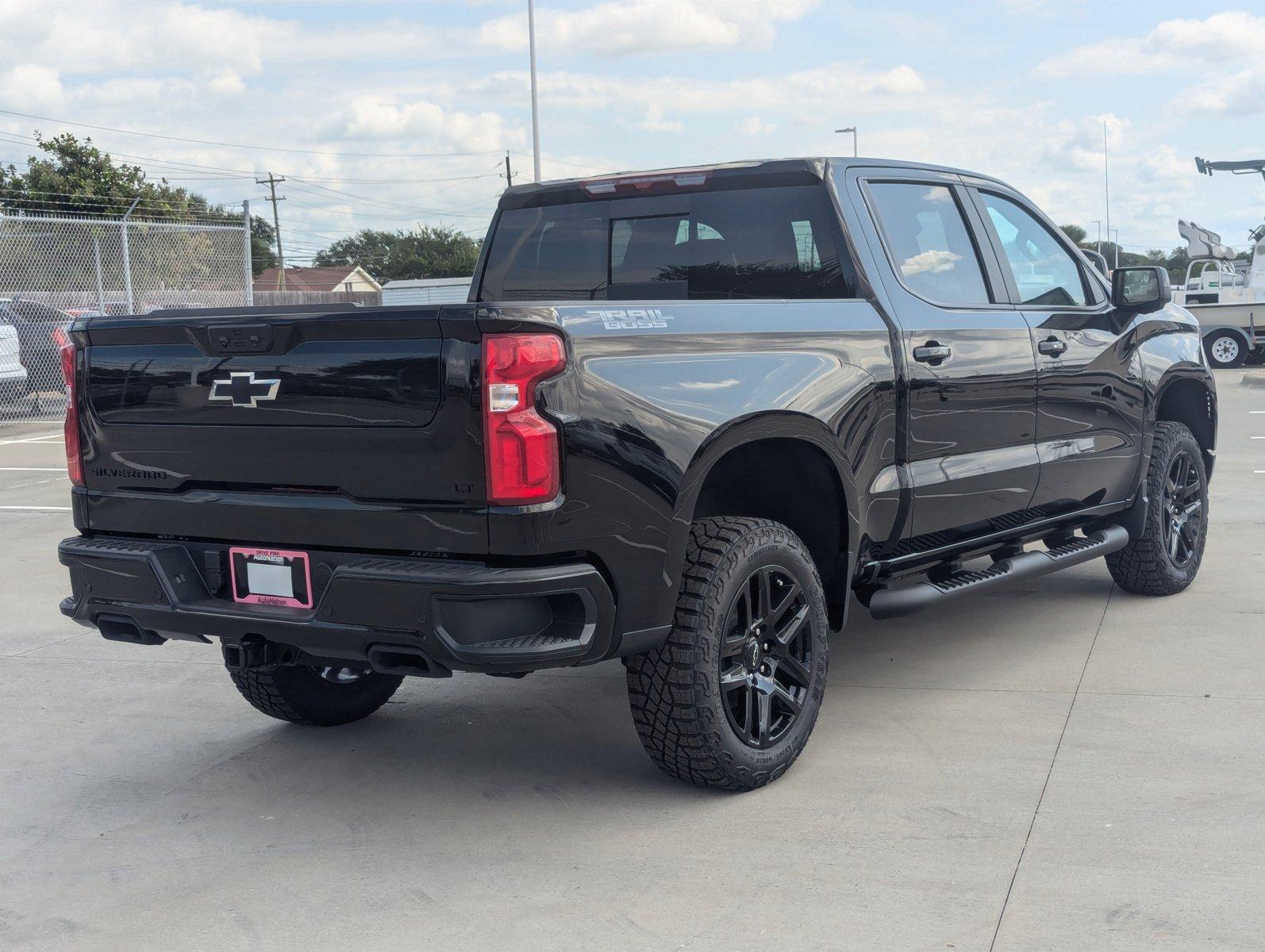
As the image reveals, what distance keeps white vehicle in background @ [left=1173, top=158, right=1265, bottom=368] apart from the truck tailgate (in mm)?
22573

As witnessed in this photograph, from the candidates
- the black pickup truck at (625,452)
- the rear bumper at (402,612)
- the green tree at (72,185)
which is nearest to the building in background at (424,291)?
the green tree at (72,185)

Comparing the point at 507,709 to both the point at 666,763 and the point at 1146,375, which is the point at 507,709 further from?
the point at 1146,375

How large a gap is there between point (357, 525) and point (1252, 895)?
94.7 inches

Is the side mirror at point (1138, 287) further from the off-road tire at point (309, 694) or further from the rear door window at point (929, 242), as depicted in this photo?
the off-road tire at point (309, 694)

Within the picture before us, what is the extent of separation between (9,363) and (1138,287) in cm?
1509

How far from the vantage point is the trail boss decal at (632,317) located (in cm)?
365

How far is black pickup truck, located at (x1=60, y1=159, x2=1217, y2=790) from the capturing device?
3471 mm

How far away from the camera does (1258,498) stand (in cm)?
983

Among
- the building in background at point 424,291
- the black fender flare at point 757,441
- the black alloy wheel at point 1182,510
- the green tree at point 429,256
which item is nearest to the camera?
the black fender flare at point 757,441

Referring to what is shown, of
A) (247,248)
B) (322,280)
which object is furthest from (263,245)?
(247,248)

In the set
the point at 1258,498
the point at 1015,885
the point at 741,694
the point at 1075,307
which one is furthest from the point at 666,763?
the point at 1258,498

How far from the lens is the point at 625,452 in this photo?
3615 mm

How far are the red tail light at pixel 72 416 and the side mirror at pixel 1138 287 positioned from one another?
4252 millimetres

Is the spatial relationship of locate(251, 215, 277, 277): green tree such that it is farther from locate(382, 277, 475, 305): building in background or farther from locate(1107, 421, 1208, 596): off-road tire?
locate(1107, 421, 1208, 596): off-road tire
